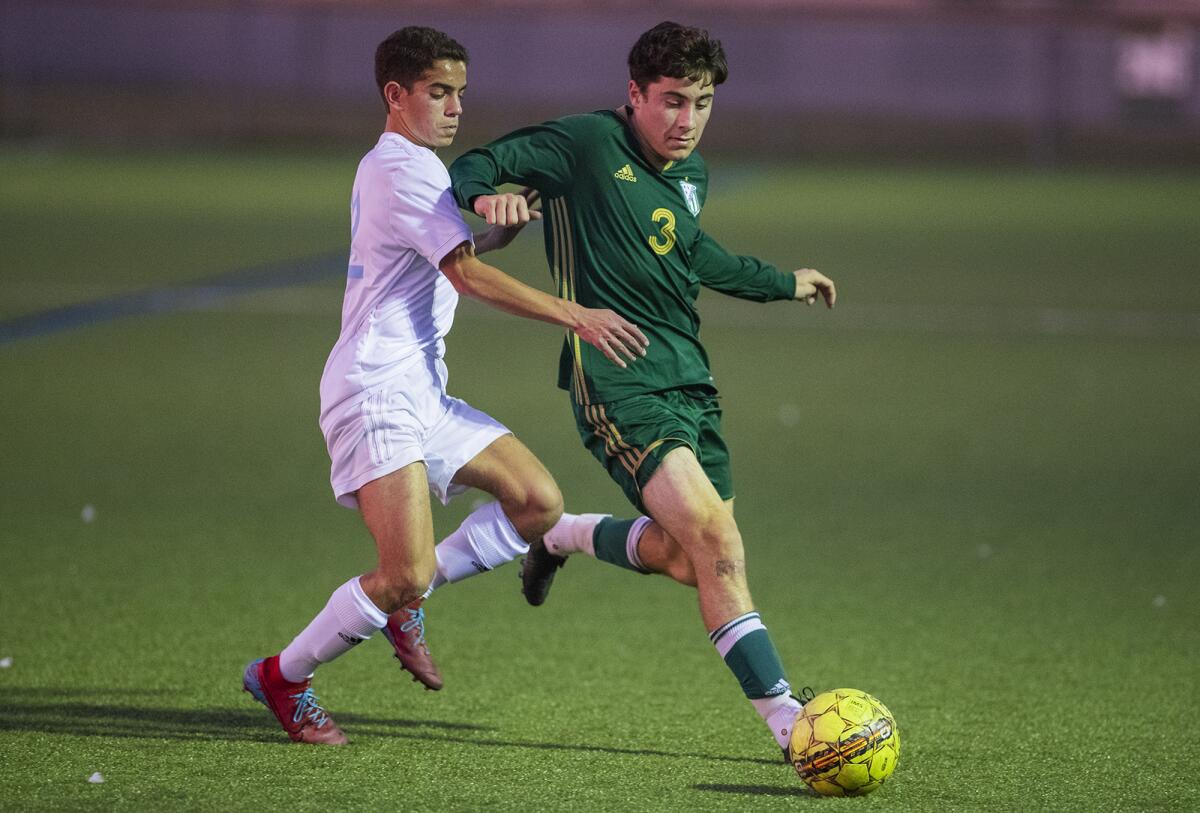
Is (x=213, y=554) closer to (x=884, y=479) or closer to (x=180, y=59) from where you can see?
(x=884, y=479)

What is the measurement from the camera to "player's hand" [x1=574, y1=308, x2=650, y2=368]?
4988 millimetres

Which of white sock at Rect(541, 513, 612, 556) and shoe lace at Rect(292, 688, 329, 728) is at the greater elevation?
white sock at Rect(541, 513, 612, 556)

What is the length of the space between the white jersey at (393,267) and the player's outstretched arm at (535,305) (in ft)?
0.18

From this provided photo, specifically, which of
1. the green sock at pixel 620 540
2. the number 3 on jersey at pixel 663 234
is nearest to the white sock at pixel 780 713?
the green sock at pixel 620 540

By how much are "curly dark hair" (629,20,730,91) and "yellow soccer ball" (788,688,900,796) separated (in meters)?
1.83

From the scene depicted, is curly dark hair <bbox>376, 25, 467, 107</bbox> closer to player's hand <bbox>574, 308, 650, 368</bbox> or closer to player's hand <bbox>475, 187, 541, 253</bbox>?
player's hand <bbox>475, 187, 541, 253</bbox>

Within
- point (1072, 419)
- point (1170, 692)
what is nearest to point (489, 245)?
point (1170, 692)

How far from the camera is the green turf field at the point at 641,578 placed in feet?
16.8

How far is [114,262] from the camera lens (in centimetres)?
1783

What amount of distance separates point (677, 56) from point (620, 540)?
1616mm

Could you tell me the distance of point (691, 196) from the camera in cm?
551

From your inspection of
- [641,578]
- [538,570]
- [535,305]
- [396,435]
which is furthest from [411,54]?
[641,578]

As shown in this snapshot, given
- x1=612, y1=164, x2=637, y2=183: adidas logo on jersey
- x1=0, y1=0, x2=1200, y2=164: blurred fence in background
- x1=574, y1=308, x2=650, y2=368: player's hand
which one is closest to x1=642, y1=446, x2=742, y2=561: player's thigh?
x1=574, y1=308, x2=650, y2=368: player's hand

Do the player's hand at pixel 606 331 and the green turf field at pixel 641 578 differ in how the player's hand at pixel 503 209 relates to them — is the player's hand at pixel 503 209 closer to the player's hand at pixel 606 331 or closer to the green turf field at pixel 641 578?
the player's hand at pixel 606 331
